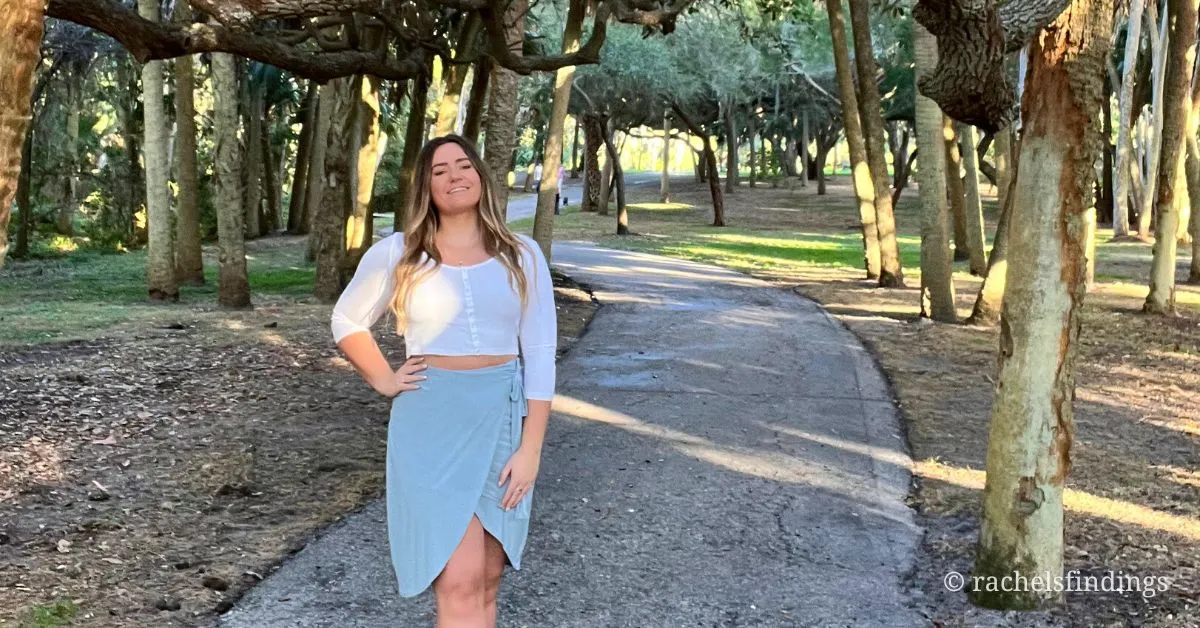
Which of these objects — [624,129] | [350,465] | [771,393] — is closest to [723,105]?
[624,129]

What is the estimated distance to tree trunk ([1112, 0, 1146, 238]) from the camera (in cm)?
2517

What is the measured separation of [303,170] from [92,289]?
13.2 metres

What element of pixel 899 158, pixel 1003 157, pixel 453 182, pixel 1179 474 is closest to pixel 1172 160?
pixel 1003 157

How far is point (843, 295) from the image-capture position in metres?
16.7

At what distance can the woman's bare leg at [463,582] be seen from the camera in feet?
10.0

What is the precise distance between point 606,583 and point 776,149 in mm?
57487

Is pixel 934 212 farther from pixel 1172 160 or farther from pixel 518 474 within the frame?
pixel 518 474

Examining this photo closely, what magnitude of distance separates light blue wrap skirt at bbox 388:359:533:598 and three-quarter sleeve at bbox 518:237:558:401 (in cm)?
8

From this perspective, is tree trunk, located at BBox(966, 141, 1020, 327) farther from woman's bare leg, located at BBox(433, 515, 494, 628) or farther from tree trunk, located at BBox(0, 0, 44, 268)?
tree trunk, located at BBox(0, 0, 44, 268)

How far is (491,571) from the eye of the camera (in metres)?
3.19

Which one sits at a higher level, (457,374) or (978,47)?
(978,47)

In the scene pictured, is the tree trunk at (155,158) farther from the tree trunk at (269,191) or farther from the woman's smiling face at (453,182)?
the tree trunk at (269,191)

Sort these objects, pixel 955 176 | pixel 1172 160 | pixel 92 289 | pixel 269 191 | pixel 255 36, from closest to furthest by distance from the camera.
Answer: pixel 255 36 < pixel 1172 160 < pixel 92 289 < pixel 955 176 < pixel 269 191

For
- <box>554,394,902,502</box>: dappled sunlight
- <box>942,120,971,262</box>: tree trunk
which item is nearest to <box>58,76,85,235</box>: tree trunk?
<box>942,120,971,262</box>: tree trunk
